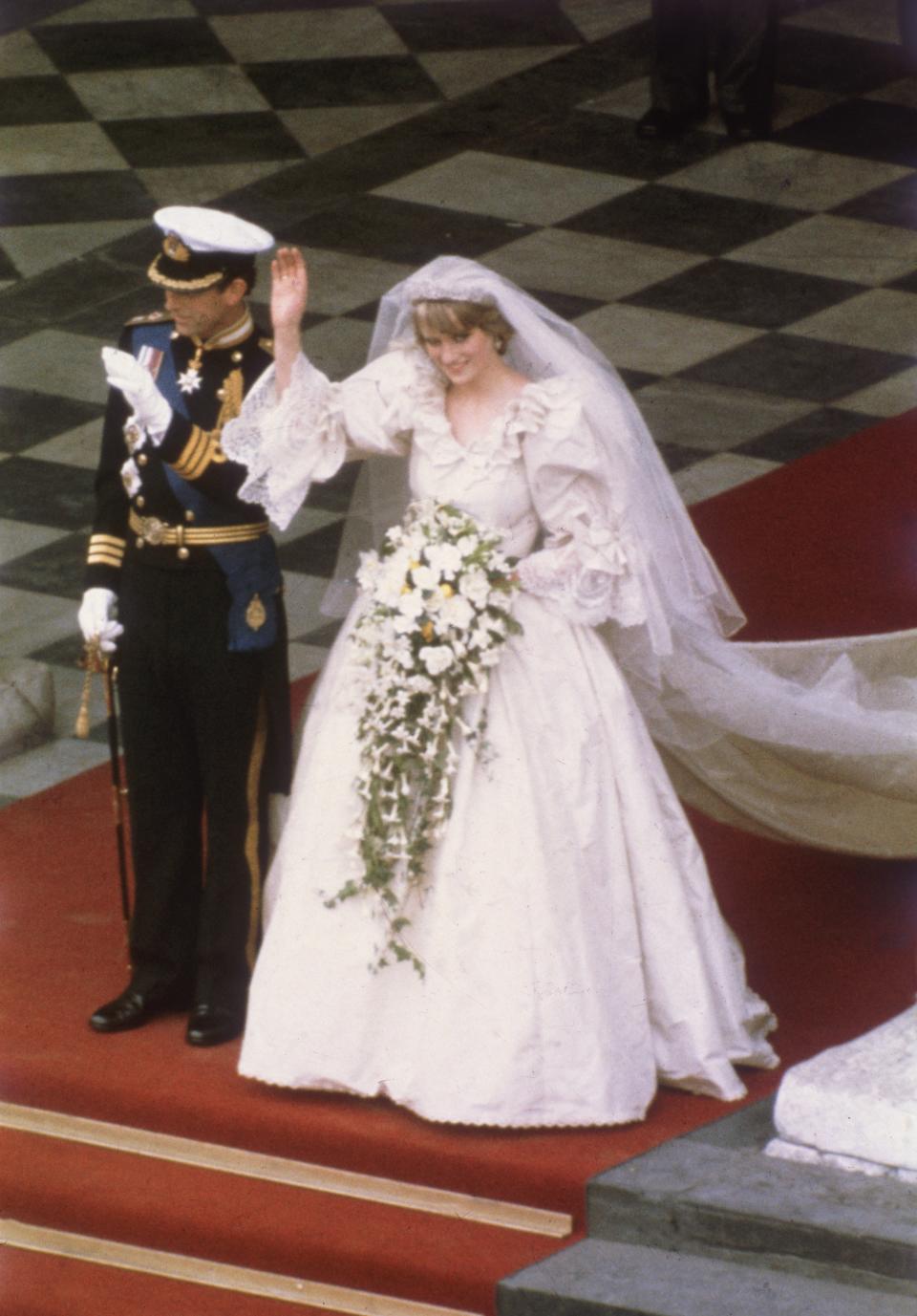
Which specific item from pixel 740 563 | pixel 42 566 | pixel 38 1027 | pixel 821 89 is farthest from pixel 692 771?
pixel 821 89

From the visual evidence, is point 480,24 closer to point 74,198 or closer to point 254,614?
point 74,198

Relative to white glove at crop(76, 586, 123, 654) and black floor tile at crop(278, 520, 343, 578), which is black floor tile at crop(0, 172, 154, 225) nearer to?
black floor tile at crop(278, 520, 343, 578)

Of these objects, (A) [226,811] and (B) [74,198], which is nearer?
(A) [226,811]

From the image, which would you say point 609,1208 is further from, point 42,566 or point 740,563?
point 42,566

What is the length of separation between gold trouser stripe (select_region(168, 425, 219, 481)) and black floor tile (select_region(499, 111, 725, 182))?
205 inches

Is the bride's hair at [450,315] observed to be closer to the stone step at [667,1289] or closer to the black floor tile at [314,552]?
the stone step at [667,1289]

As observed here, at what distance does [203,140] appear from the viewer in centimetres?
1055

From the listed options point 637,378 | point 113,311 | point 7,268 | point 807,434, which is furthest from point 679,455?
point 7,268

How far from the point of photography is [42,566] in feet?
25.5

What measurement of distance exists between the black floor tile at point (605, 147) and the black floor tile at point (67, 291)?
5.28 ft

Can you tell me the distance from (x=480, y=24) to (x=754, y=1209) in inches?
303

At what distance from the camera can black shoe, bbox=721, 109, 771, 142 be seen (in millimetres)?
10227

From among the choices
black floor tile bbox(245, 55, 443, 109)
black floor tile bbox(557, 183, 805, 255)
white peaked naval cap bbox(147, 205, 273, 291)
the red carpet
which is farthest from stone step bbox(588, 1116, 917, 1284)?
black floor tile bbox(245, 55, 443, 109)

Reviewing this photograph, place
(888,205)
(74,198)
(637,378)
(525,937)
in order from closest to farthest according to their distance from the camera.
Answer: (525,937) < (637,378) < (888,205) < (74,198)
